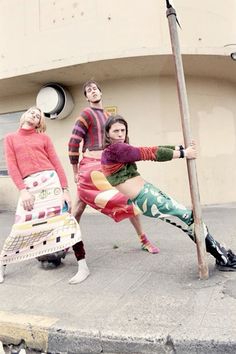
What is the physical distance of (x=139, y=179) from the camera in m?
3.50

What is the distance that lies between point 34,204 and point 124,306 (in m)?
1.26

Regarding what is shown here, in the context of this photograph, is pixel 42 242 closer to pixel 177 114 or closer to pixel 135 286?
pixel 135 286

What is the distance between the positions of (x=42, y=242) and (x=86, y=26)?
4.82 m

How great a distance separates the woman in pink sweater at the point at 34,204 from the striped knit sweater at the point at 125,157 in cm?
61

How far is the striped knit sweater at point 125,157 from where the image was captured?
10.5 feet

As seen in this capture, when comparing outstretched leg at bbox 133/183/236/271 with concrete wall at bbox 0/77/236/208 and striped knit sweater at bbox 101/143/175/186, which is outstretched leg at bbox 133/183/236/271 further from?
concrete wall at bbox 0/77/236/208

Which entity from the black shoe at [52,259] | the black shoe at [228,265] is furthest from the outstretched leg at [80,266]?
the black shoe at [228,265]

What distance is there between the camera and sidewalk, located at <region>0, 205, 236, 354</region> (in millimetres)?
2549

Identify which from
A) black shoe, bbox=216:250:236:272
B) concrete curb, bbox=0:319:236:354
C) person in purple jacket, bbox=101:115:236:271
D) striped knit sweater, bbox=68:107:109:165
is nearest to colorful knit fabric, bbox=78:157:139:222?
striped knit sweater, bbox=68:107:109:165

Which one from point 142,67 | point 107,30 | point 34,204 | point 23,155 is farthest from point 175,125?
point 34,204

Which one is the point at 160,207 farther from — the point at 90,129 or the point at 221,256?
the point at 90,129

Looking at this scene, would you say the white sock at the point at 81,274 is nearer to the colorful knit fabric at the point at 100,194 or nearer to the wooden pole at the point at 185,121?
the colorful knit fabric at the point at 100,194

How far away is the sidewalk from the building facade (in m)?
3.38

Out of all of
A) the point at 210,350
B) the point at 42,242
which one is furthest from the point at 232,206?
the point at 210,350
